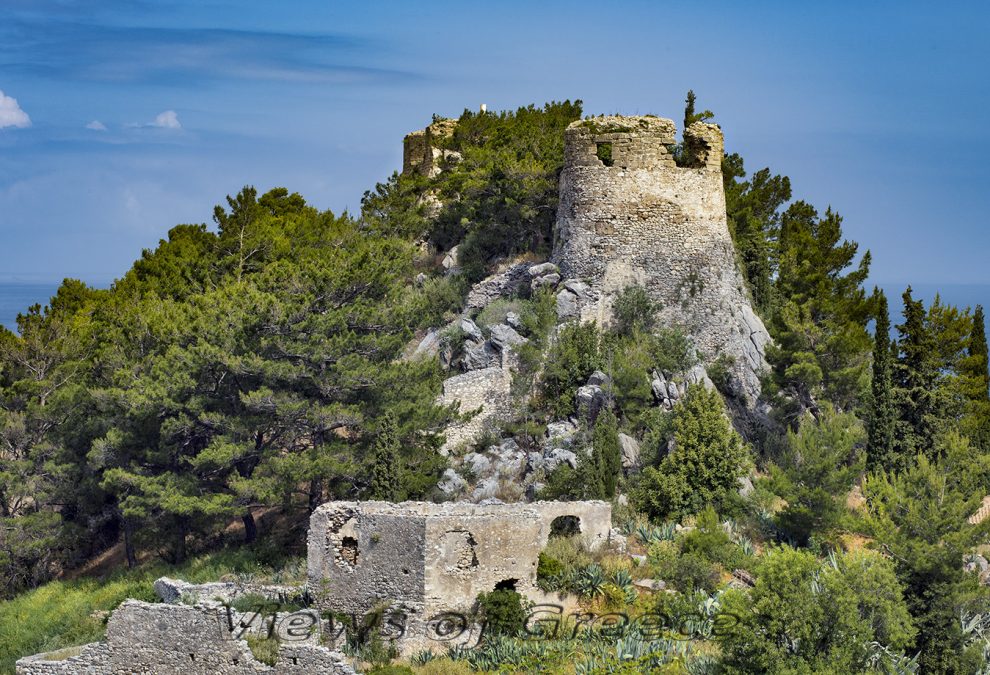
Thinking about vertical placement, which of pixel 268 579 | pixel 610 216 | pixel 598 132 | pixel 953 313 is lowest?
pixel 268 579

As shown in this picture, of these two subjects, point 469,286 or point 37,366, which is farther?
point 469,286

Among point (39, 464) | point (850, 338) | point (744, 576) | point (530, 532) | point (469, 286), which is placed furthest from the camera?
point (469, 286)

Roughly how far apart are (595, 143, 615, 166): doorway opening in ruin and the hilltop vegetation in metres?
4.21

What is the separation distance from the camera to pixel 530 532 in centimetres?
2502

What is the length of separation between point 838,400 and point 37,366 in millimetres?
21887

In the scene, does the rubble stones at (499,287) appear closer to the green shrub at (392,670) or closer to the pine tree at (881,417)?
the pine tree at (881,417)

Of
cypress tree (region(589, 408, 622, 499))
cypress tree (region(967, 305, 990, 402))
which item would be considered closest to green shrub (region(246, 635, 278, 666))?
cypress tree (region(589, 408, 622, 499))

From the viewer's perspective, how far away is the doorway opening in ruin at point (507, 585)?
24705mm

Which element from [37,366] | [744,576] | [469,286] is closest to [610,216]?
[469,286]

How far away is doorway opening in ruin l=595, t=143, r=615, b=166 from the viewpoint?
35812 millimetres

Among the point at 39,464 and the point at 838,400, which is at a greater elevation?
the point at 838,400

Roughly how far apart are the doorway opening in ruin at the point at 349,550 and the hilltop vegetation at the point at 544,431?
2948 millimetres

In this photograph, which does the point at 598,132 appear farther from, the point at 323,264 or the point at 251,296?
the point at 251,296

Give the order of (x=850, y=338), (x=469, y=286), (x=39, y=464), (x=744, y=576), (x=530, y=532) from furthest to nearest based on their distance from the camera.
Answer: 1. (x=469, y=286)
2. (x=39, y=464)
3. (x=850, y=338)
4. (x=744, y=576)
5. (x=530, y=532)
